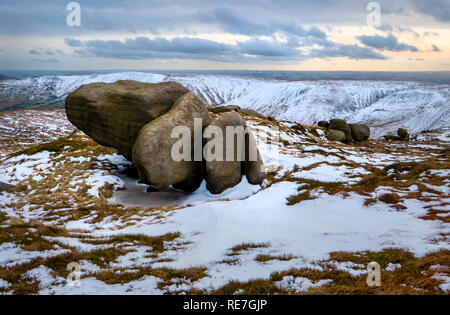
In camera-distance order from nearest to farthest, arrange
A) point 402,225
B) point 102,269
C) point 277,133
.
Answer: point 102,269 < point 402,225 < point 277,133

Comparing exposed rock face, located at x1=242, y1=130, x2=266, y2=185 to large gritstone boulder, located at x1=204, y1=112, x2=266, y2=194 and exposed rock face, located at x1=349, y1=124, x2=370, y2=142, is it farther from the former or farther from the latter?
exposed rock face, located at x1=349, y1=124, x2=370, y2=142

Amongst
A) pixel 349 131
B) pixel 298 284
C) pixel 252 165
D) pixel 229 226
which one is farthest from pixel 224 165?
pixel 349 131

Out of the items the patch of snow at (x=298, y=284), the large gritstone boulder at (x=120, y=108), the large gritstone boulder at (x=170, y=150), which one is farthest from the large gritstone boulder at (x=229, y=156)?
the patch of snow at (x=298, y=284)

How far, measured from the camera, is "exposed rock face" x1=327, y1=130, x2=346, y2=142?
7119 cm

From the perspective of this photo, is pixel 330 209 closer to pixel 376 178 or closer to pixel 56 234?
pixel 376 178

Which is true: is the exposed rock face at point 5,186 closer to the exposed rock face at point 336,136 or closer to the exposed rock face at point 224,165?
the exposed rock face at point 224,165

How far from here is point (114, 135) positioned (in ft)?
92.5

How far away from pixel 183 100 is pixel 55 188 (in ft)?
56.1

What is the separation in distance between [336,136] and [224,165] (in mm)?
59034

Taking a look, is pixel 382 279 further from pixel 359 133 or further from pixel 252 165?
pixel 359 133

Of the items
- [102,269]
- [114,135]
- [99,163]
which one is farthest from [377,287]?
[99,163]

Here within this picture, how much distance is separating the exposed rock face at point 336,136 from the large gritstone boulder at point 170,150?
5648 centimetres

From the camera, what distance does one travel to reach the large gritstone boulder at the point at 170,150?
68.5 ft
